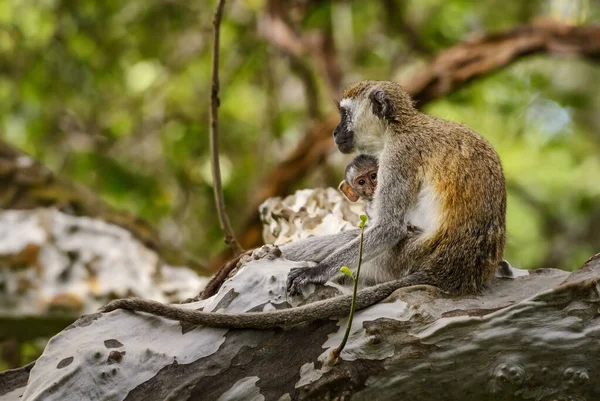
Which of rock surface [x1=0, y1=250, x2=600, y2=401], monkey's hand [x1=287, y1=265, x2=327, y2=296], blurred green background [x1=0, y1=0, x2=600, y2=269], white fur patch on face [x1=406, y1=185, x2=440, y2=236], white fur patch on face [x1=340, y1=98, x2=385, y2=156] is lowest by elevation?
rock surface [x1=0, y1=250, x2=600, y2=401]

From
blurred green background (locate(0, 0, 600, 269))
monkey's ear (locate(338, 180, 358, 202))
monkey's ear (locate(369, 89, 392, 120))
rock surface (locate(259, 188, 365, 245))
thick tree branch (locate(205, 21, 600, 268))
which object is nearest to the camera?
monkey's ear (locate(369, 89, 392, 120))

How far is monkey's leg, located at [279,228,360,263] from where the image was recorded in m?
3.94

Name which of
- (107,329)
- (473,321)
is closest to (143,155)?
(107,329)

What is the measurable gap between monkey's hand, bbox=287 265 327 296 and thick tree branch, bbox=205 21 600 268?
3496mm

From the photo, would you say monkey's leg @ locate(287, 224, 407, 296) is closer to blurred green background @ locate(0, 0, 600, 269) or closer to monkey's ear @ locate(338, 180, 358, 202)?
monkey's ear @ locate(338, 180, 358, 202)

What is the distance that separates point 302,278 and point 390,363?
69 cm

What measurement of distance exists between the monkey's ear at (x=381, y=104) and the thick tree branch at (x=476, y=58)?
2605mm

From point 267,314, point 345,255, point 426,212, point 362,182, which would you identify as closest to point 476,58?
point 362,182

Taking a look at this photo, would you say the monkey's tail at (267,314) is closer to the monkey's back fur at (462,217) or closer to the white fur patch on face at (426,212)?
the monkey's back fur at (462,217)

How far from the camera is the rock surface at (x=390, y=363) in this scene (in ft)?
9.73

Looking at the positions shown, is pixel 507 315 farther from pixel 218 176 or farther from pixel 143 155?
pixel 143 155

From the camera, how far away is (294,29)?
8453 mm

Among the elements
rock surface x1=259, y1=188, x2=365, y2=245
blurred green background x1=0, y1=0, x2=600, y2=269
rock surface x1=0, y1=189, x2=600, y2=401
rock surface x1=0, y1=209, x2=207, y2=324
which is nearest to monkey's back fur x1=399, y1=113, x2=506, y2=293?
rock surface x1=0, y1=189, x2=600, y2=401

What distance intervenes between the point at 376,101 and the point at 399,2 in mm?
5761
